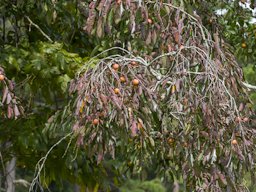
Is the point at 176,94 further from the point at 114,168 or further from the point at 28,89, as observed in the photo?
the point at 114,168

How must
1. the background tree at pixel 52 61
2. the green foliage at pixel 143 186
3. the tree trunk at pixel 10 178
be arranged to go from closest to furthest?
the background tree at pixel 52 61
the tree trunk at pixel 10 178
the green foliage at pixel 143 186

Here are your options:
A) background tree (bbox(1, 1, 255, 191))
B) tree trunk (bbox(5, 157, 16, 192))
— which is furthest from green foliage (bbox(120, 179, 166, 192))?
background tree (bbox(1, 1, 255, 191))

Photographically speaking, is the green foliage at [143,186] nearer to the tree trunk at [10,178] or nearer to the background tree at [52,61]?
the tree trunk at [10,178]

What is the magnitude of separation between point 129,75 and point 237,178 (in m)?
0.72

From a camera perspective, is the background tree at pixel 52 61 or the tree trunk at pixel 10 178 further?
the tree trunk at pixel 10 178

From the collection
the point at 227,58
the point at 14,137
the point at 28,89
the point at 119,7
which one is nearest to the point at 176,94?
the point at 119,7

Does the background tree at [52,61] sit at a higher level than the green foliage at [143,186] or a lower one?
higher

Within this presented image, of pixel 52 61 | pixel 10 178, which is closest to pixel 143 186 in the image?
pixel 10 178

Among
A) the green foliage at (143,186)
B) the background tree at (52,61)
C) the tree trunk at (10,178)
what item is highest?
the background tree at (52,61)

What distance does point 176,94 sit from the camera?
3242 millimetres

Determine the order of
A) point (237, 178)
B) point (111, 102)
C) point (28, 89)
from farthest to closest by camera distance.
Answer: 1. point (28, 89)
2. point (237, 178)
3. point (111, 102)

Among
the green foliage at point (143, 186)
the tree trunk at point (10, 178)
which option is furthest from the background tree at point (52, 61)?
the green foliage at point (143, 186)

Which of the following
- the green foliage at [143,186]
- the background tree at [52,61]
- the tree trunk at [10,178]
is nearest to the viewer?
the background tree at [52,61]

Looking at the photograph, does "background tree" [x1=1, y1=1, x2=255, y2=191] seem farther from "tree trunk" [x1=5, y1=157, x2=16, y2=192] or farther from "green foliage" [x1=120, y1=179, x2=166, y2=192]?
"green foliage" [x1=120, y1=179, x2=166, y2=192]
